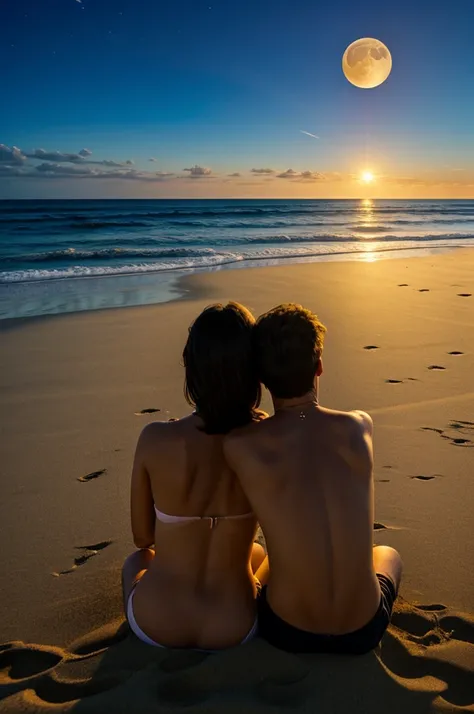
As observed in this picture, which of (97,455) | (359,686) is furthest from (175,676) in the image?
(97,455)

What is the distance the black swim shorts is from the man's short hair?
0.84m

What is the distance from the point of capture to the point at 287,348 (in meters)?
1.86

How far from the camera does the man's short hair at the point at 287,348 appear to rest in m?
1.86

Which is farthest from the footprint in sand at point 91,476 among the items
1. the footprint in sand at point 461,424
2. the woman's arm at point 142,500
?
the footprint in sand at point 461,424

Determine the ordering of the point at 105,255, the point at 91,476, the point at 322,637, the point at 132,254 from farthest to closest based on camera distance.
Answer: the point at 132,254, the point at 105,255, the point at 91,476, the point at 322,637

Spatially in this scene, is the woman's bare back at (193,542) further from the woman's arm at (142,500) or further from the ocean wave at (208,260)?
the ocean wave at (208,260)

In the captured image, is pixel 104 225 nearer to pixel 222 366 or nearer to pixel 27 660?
pixel 27 660

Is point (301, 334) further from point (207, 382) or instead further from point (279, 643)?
point (279, 643)

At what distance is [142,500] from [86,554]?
2.94 ft

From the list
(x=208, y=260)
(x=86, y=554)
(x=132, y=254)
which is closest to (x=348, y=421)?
(x=86, y=554)

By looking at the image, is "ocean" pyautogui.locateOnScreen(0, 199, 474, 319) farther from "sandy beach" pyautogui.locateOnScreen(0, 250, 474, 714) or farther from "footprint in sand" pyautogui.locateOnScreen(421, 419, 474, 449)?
"footprint in sand" pyautogui.locateOnScreen(421, 419, 474, 449)

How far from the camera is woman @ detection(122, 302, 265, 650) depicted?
1962 mm

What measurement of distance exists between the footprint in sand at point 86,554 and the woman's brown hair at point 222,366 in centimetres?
126

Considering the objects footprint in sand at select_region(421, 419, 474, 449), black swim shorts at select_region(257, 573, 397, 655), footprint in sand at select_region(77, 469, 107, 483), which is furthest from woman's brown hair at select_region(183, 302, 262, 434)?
footprint in sand at select_region(421, 419, 474, 449)
